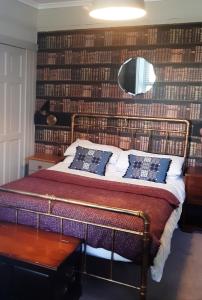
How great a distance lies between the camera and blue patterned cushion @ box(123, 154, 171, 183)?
135 inches

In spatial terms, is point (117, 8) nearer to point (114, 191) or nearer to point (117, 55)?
point (114, 191)

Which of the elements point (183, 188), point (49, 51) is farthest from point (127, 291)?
point (49, 51)

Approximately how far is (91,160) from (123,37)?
1.56m

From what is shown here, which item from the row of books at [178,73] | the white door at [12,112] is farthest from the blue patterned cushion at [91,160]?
the row of books at [178,73]

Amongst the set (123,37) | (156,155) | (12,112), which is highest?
(123,37)

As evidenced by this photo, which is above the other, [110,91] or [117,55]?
[117,55]

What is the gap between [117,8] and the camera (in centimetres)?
216

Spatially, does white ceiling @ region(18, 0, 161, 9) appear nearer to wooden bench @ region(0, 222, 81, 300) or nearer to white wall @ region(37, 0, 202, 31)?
white wall @ region(37, 0, 202, 31)

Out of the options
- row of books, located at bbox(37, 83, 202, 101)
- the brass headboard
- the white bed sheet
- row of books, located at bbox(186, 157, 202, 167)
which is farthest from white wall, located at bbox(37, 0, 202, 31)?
the white bed sheet

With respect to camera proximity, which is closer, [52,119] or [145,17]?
[145,17]

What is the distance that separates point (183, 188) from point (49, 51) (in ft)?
8.21

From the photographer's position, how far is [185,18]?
145 inches

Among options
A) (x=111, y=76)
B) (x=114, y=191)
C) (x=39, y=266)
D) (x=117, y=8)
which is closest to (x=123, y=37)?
(x=111, y=76)

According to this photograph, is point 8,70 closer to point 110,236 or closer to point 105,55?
point 105,55
